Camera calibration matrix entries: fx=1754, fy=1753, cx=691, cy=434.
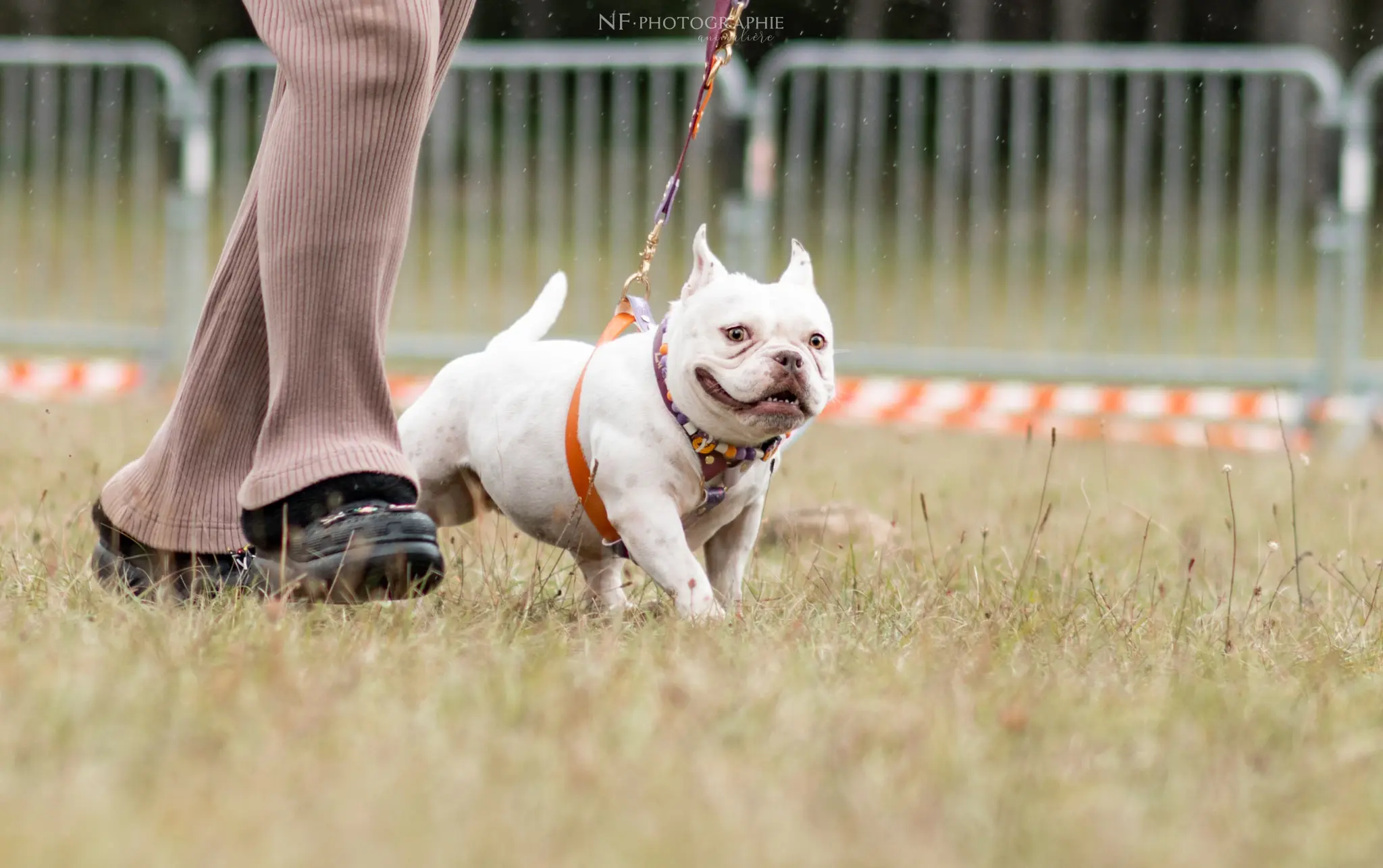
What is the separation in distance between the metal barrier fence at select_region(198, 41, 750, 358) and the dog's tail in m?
4.92

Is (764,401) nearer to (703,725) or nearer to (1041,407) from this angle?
(703,725)

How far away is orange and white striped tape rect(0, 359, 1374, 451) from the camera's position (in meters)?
6.98

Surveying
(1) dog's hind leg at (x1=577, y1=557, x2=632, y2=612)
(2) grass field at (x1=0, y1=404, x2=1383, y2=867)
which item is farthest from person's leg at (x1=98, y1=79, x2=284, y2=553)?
(1) dog's hind leg at (x1=577, y1=557, x2=632, y2=612)

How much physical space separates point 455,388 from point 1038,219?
6524 mm

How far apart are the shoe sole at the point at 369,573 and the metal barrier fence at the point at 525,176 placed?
5.80 metres

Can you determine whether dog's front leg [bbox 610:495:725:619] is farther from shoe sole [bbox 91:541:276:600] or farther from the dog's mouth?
shoe sole [bbox 91:541:276:600]

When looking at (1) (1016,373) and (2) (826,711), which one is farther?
(1) (1016,373)

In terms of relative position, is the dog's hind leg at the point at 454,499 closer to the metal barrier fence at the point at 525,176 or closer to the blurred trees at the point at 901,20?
the metal barrier fence at the point at 525,176

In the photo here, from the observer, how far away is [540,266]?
Result: 8891mm

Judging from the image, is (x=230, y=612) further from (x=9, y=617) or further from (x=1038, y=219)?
(x=1038, y=219)

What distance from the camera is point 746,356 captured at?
261cm

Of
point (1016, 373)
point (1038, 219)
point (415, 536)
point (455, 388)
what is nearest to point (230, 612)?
point (415, 536)

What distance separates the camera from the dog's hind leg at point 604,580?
2.98m

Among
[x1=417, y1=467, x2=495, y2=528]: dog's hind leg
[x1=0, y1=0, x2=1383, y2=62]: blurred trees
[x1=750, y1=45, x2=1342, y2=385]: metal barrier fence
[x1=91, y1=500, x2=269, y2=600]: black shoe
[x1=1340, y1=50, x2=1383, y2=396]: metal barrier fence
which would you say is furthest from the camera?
[x1=0, y1=0, x2=1383, y2=62]: blurred trees
